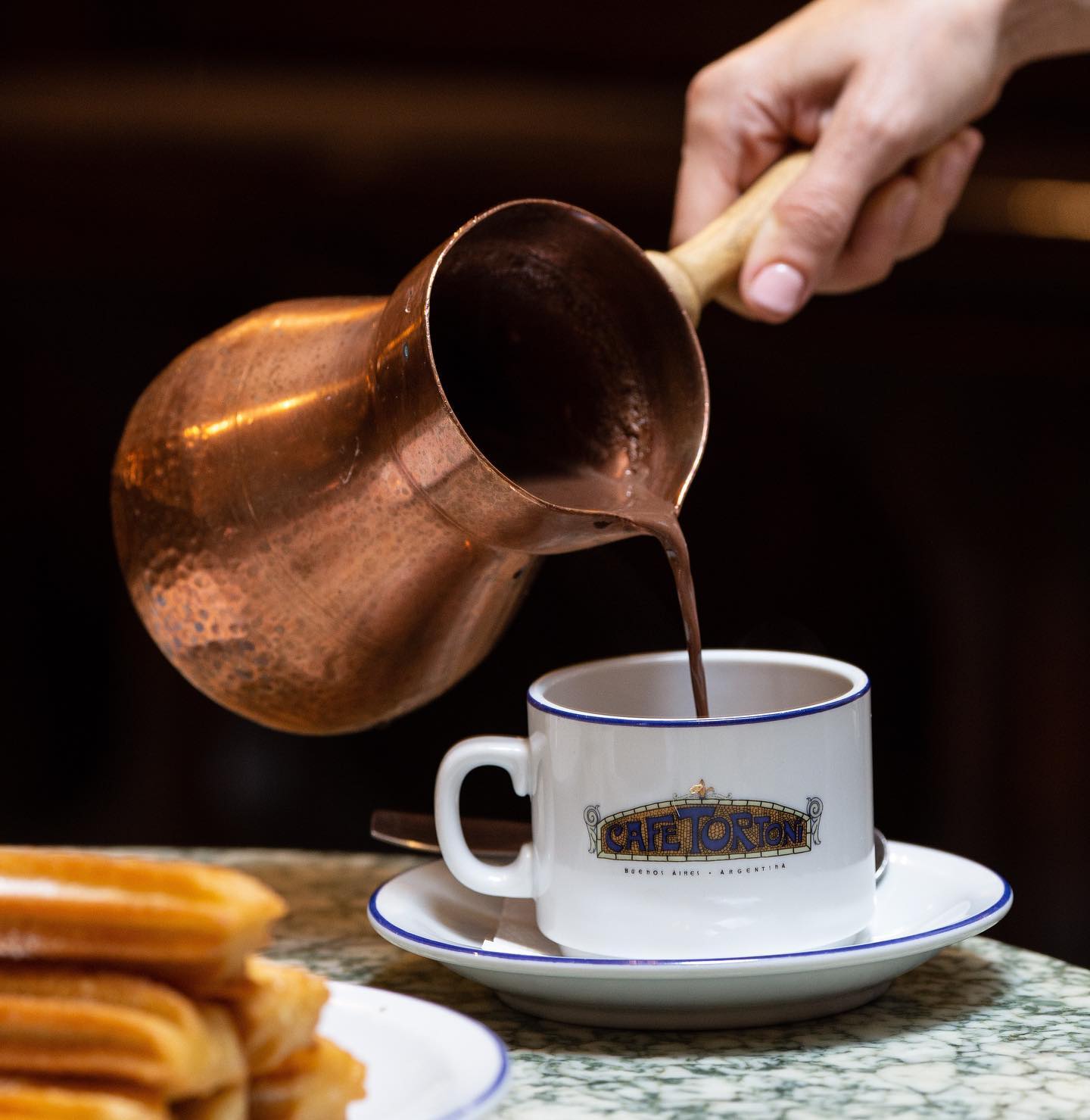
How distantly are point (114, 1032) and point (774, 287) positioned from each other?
61 cm

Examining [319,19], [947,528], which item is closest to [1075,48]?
[947,528]

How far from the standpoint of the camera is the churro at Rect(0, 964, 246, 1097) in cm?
43

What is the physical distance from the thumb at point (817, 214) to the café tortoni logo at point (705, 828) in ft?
1.18

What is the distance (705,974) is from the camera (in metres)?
0.62

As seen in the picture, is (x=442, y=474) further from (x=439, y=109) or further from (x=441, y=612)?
(x=439, y=109)

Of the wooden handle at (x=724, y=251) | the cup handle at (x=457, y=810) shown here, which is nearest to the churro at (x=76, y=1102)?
the cup handle at (x=457, y=810)

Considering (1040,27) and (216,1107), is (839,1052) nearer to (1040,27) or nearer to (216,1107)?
(216,1107)

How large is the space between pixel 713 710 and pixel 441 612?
0.14 meters

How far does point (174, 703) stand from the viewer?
5.41ft

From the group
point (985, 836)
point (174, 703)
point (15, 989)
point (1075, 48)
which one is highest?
point (1075, 48)

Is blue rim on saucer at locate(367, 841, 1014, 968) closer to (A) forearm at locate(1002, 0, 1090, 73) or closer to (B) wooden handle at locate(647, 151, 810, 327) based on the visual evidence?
(B) wooden handle at locate(647, 151, 810, 327)

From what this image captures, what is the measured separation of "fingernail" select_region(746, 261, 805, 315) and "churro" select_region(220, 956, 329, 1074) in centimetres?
54

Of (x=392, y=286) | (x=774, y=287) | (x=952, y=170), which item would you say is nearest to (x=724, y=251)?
(x=774, y=287)

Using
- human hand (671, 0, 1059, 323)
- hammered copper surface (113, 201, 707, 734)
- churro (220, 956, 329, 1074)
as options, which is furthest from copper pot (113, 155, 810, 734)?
churro (220, 956, 329, 1074)
